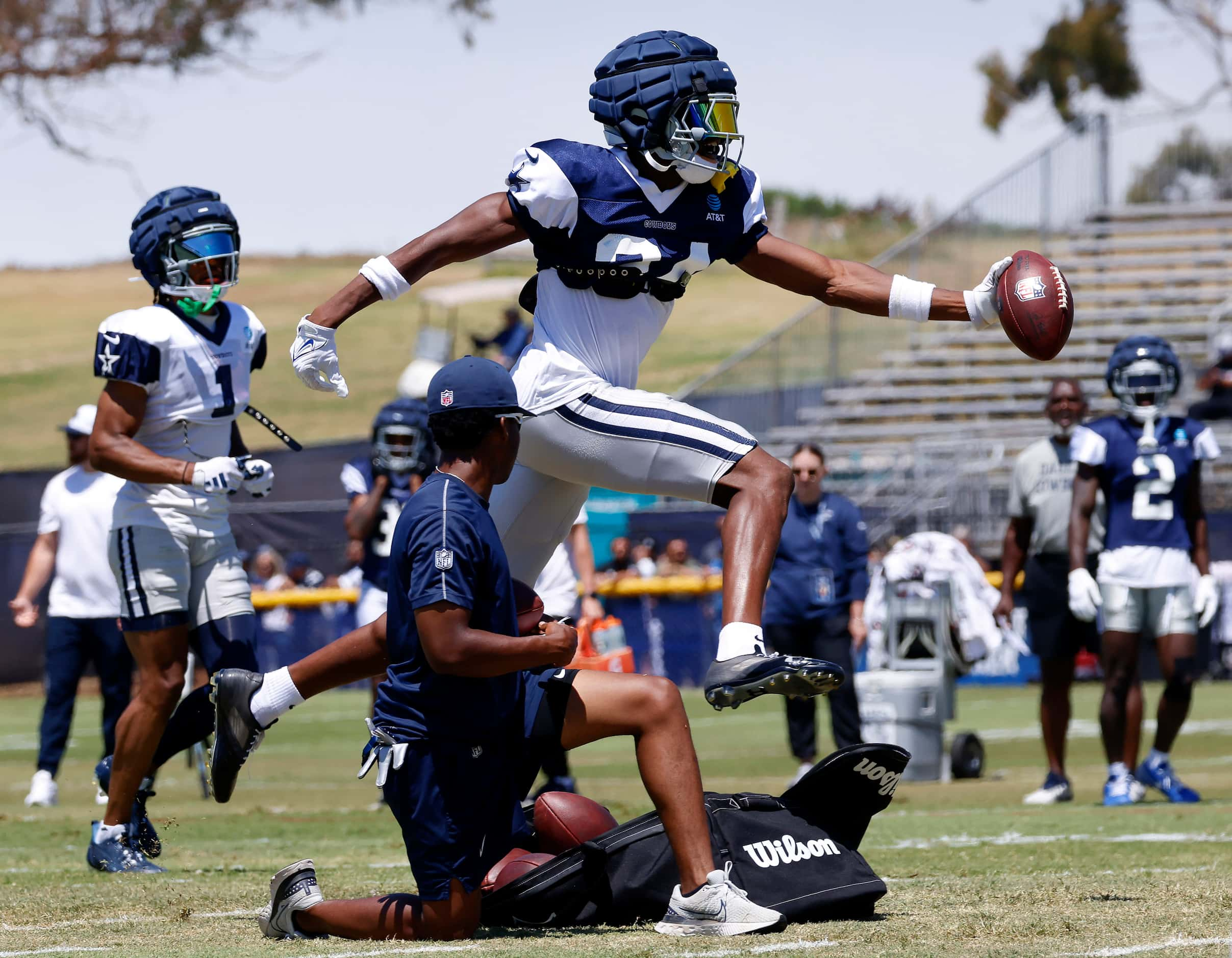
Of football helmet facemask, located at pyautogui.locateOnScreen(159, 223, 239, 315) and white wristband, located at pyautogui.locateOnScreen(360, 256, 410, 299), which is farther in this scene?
football helmet facemask, located at pyautogui.locateOnScreen(159, 223, 239, 315)

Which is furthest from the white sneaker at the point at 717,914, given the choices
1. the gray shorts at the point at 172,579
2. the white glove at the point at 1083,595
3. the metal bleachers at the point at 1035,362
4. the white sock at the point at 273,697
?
the metal bleachers at the point at 1035,362

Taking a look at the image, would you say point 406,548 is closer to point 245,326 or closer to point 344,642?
point 344,642

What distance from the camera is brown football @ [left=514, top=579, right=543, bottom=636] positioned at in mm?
4758

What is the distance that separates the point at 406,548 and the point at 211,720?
167 centimetres

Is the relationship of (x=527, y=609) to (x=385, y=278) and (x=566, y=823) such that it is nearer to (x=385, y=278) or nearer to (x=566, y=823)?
(x=566, y=823)

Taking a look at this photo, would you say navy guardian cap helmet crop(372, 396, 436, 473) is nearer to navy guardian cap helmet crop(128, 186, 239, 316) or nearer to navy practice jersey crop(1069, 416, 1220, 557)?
navy guardian cap helmet crop(128, 186, 239, 316)

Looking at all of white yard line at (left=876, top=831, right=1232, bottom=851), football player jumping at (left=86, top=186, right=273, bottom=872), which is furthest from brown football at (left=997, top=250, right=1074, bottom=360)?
football player jumping at (left=86, top=186, right=273, bottom=872)

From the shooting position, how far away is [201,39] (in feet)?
124

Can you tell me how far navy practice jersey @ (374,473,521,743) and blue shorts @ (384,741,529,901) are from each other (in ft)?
0.17

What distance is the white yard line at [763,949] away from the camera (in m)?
4.24

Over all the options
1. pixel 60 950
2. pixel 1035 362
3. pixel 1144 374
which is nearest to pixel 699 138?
pixel 60 950

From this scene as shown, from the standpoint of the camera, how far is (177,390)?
257 inches

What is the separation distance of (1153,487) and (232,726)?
539 cm

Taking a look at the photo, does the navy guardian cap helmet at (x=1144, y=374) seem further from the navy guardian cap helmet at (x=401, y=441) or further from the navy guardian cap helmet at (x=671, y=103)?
the navy guardian cap helmet at (x=671, y=103)
